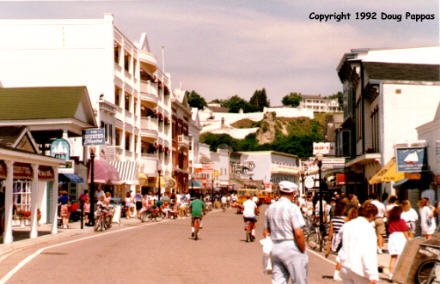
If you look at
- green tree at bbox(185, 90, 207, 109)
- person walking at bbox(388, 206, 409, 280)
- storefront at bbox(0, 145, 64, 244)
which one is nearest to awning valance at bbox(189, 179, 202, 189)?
storefront at bbox(0, 145, 64, 244)

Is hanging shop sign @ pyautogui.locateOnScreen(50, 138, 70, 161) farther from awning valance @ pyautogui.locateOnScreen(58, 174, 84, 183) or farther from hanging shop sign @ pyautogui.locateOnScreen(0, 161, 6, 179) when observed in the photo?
hanging shop sign @ pyautogui.locateOnScreen(0, 161, 6, 179)

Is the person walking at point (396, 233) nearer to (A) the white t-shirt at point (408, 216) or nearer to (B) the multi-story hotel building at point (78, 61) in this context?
(A) the white t-shirt at point (408, 216)

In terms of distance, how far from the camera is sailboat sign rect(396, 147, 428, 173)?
27016 millimetres

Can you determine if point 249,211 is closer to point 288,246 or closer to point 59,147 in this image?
point 59,147

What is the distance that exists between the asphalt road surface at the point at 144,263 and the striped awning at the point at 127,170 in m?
25.1

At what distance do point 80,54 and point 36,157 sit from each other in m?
25.6

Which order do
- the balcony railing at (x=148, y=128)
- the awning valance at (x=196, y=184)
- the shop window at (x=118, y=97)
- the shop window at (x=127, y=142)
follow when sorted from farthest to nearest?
1. the awning valance at (x=196, y=184)
2. the balcony railing at (x=148, y=128)
3. the shop window at (x=127, y=142)
4. the shop window at (x=118, y=97)

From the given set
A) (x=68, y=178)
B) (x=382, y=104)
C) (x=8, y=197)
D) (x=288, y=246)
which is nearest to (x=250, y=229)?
(x=8, y=197)

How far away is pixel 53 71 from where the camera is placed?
47.9m

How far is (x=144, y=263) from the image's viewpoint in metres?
16.0

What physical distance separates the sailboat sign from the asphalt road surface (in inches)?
300

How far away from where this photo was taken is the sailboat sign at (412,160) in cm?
2702

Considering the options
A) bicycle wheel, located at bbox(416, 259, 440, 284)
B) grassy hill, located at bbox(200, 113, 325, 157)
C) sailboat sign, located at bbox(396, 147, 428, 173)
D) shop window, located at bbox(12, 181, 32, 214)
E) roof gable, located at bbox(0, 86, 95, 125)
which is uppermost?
grassy hill, located at bbox(200, 113, 325, 157)

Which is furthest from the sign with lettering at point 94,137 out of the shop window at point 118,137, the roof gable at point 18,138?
the shop window at point 118,137
